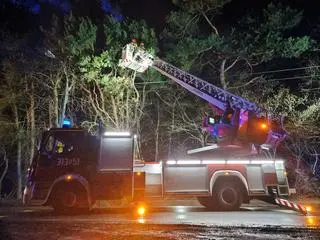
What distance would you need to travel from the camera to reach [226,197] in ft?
39.4

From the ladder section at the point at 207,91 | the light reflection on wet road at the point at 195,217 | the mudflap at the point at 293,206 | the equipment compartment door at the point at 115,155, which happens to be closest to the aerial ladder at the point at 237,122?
the ladder section at the point at 207,91

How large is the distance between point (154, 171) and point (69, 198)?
236 centimetres

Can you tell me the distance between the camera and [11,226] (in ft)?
29.7

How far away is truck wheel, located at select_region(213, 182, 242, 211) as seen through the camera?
12.0 metres

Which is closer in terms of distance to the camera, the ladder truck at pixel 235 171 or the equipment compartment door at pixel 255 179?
the ladder truck at pixel 235 171

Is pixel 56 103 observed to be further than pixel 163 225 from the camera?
Yes

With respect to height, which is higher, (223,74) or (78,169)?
(223,74)

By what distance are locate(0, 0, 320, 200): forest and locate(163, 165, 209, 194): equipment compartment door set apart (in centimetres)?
758

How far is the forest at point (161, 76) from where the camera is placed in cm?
1920

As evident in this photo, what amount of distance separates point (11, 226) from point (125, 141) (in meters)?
3.76

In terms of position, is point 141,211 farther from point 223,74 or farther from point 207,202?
point 223,74

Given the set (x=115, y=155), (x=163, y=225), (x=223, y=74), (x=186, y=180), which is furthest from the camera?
(x=223, y=74)

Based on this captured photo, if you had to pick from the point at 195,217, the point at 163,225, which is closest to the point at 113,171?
the point at 195,217

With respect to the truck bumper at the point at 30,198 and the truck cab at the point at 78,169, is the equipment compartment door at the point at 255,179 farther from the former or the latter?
the truck bumper at the point at 30,198
